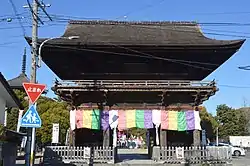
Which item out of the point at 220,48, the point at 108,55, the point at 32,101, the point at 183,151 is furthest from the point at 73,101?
the point at 32,101

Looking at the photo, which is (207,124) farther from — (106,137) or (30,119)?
(30,119)

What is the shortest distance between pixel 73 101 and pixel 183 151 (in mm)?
8139

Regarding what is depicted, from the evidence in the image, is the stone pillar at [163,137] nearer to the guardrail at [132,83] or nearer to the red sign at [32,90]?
the guardrail at [132,83]

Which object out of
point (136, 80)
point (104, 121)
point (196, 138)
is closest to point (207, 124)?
point (196, 138)

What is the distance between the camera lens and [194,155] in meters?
23.9

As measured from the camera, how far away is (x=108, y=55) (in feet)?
81.6

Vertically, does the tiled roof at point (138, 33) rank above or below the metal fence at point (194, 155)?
above

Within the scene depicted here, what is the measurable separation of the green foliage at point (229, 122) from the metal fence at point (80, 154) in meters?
46.0

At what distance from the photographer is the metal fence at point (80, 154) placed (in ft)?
75.8

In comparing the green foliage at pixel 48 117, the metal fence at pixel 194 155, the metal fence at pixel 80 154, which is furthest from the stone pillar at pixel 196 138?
the green foliage at pixel 48 117

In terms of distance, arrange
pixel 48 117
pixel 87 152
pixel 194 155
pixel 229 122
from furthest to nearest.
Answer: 1. pixel 229 122
2. pixel 48 117
3. pixel 194 155
4. pixel 87 152

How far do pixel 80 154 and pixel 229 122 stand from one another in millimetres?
49369

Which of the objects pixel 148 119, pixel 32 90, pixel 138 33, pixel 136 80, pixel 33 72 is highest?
pixel 138 33

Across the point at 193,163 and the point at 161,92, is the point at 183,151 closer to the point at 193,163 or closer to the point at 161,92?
the point at 193,163
